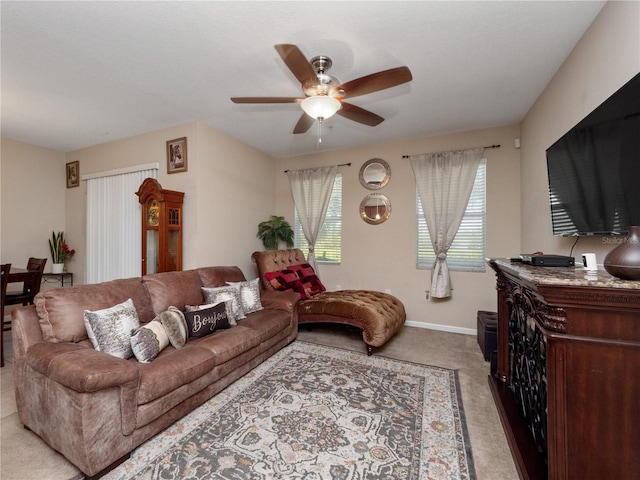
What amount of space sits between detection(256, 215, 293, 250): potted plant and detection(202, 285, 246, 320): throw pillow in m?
1.77

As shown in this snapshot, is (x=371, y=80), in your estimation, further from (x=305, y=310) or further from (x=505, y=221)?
(x=505, y=221)

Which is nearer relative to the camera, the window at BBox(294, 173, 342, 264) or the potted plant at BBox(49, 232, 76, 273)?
the potted plant at BBox(49, 232, 76, 273)

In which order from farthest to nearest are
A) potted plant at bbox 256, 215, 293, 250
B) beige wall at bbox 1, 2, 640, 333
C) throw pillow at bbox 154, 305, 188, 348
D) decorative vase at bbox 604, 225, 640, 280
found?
potted plant at bbox 256, 215, 293, 250 < beige wall at bbox 1, 2, 640, 333 < throw pillow at bbox 154, 305, 188, 348 < decorative vase at bbox 604, 225, 640, 280

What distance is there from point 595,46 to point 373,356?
302 centimetres

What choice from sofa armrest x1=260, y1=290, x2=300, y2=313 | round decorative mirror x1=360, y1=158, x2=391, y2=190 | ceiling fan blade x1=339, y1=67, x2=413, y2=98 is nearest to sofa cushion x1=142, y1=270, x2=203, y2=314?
sofa armrest x1=260, y1=290, x2=300, y2=313

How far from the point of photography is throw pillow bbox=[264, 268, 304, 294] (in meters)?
3.55

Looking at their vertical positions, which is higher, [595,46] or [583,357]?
[595,46]

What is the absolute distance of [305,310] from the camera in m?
3.33

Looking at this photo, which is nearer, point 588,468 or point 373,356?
point 588,468

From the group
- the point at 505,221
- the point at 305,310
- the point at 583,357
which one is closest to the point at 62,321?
the point at 305,310

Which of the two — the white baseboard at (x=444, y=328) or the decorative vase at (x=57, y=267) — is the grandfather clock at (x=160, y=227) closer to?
the decorative vase at (x=57, y=267)

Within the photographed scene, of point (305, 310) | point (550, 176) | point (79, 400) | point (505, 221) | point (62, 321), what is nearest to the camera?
point (79, 400)

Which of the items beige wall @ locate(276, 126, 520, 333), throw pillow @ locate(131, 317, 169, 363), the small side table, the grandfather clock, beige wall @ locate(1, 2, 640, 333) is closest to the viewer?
throw pillow @ locate(131, 317, 169, 363)

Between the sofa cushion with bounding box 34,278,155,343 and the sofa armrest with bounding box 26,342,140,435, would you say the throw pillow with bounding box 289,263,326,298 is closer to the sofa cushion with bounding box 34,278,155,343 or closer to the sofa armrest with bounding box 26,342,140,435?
the sofa cushion with bounding box 34,278,155,343
